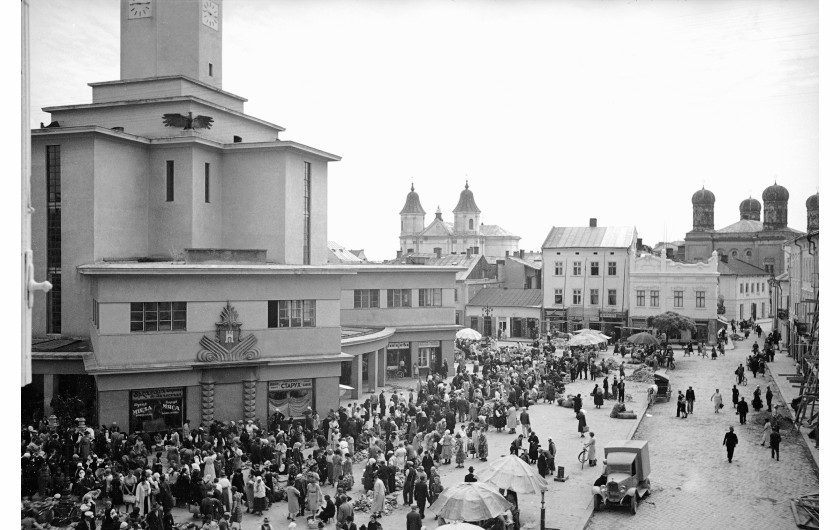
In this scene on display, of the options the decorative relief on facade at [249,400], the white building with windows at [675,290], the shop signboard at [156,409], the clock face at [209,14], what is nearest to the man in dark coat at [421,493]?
the decorative relief on facade at [249,400]

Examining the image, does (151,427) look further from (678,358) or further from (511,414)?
(678,358)

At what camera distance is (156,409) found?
14.9 metres

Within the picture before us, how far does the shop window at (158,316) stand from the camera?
582 inches

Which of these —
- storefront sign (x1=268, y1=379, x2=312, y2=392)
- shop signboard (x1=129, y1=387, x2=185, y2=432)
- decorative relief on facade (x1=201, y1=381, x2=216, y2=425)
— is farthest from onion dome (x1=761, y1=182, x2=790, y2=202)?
shop signboard (x1=129, y1=387, x2=185, y2=432)

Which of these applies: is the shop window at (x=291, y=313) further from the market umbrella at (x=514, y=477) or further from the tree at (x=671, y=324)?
the tree at (x=671, y=324)

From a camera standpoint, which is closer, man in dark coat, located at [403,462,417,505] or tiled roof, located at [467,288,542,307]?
man in dark coat, located at [403,462,417,505]

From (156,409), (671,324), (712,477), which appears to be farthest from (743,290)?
(156,409)

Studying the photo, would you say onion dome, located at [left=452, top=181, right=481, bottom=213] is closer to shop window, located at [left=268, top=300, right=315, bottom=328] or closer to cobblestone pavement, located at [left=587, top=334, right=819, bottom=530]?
cobblestone pavement, located at [left=587, top=334, right=819, bottom=530]

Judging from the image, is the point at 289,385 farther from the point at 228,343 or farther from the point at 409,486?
the point at 409,486

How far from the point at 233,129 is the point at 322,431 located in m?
10.1

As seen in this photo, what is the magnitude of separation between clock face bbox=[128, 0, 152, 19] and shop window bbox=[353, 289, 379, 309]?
9.76 meters

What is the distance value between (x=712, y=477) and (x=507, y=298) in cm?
2323

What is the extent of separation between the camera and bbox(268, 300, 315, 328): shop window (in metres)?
16.1

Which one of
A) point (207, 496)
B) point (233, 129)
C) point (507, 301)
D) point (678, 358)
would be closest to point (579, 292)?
point (507, 301)
